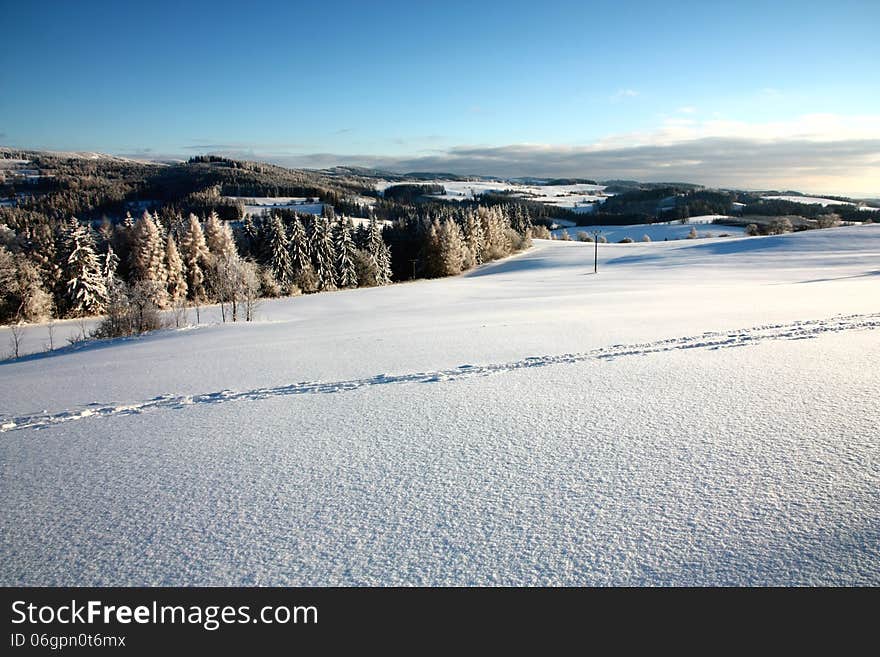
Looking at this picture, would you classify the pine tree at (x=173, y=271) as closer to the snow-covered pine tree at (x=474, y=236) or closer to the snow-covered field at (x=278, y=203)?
the snow-covered pine tree at (x=474, y=236)

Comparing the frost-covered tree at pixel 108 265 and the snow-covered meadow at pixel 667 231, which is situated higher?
the snow-covered meadow at pixel 667 231

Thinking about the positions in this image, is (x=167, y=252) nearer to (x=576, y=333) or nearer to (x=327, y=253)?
(x=327, y=253)

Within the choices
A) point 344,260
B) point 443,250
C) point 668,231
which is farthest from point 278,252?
point 668,231

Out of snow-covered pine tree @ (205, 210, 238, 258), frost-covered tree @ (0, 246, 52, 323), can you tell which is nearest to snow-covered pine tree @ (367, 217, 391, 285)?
snow-covered pine tree @ (205, 210, 238, 258)

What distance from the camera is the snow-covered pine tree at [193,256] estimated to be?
52.0m

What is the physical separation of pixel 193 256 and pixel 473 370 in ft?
175

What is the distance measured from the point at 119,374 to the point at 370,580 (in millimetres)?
10121

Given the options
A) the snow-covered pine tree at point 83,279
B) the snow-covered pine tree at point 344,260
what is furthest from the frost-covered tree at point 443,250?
the snow-covered pine tree at point 83,279

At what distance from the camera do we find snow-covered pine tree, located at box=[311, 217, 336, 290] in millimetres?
57594

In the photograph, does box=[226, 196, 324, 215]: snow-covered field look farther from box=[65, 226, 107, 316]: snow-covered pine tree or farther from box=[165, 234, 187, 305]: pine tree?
box=[65, 226, 107, 316]: snow-covered pine tree

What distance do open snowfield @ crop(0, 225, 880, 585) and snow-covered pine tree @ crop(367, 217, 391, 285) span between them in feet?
173

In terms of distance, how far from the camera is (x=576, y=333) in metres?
12.8

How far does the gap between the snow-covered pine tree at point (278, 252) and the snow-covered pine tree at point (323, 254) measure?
3.97 m

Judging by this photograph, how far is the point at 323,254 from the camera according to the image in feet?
193
